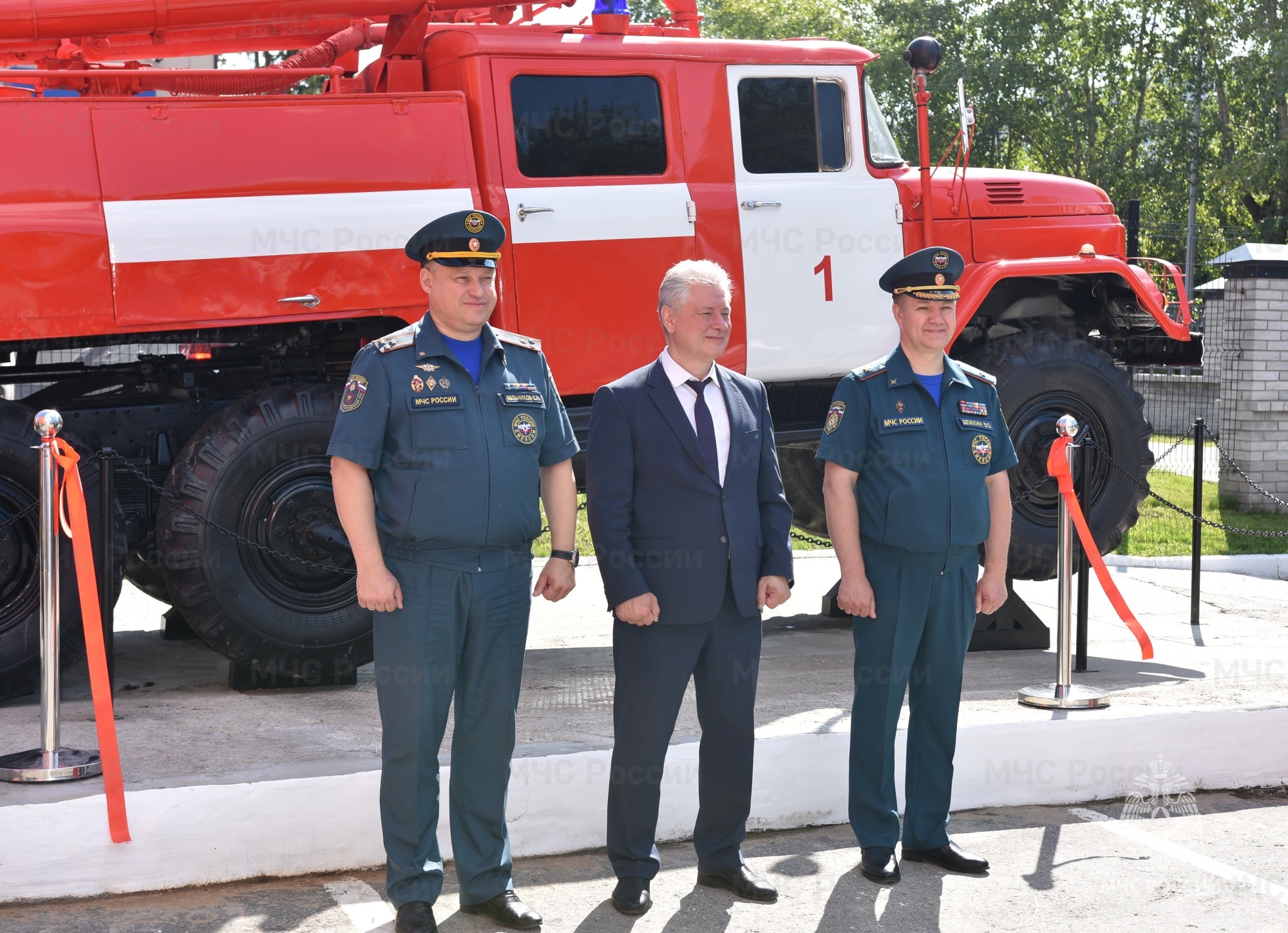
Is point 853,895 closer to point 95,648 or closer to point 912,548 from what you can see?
point 912,548

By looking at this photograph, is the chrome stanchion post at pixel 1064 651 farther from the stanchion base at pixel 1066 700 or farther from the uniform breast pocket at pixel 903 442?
the uniform breast pocket at pixel 903 442

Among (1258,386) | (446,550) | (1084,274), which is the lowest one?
(1258,386)

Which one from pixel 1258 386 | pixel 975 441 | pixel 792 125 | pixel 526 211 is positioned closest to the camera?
pixel 975 441

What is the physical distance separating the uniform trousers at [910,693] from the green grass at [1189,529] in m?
6.62

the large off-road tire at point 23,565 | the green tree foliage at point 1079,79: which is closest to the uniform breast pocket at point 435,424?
the large off-road tire at point 23,565

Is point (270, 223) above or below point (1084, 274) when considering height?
above

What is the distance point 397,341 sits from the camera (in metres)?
3.70

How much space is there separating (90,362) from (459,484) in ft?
10.5

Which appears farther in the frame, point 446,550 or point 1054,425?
point 1054,425

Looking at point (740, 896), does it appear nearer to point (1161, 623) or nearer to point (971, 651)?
point (971, 651)

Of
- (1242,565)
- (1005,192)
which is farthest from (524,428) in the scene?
(1242,565)

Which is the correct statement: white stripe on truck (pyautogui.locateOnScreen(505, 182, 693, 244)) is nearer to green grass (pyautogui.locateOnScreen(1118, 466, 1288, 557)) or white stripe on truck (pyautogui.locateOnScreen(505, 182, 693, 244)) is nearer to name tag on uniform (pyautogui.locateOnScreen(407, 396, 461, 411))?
name tag on uniform (pyautogui.locateOnScreen(407, 396, 461, 411))

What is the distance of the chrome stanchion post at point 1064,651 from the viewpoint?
17.6ft

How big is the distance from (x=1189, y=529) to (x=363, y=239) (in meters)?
9.34
